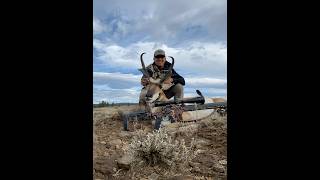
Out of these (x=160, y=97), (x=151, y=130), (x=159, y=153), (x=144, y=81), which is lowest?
(x=159, y=153)

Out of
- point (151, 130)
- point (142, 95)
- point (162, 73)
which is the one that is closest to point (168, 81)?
point (162, 73)

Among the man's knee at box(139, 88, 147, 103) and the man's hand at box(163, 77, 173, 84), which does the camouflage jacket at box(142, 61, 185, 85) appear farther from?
the man's knee at box(139, 88, 147, 103)

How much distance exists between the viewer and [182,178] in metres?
3.15

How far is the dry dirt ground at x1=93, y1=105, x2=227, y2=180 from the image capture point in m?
3.29

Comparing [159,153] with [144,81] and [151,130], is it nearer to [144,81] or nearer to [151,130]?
[151,130]

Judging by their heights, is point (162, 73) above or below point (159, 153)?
above

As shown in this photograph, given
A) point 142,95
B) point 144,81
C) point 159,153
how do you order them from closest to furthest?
1. point 159,153
2. point 144,81
3. point 142,95

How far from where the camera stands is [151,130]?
13.3ft

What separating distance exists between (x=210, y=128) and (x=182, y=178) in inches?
42.2

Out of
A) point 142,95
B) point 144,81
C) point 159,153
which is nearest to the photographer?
point 159,153

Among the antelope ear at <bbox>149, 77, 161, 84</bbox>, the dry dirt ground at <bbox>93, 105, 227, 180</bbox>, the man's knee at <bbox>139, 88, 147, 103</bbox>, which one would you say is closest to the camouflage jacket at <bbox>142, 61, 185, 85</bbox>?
the antelope ear at <bbox>149, 77, 161, 84</bbox>

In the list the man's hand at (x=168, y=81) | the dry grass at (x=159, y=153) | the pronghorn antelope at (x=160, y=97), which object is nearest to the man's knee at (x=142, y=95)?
the pronghorn antelope at (x=160, y=97)
